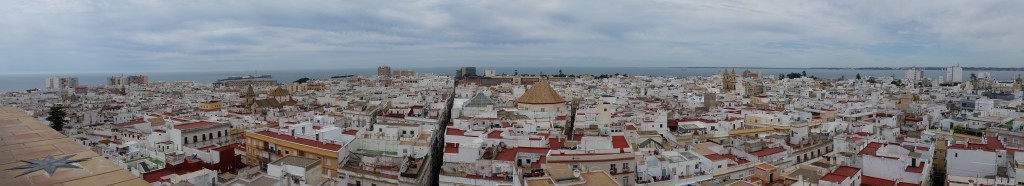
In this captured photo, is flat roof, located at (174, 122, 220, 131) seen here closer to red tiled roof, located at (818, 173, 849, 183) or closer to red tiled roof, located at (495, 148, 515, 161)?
red tiled roof, located at (495, 148, 515, 161)

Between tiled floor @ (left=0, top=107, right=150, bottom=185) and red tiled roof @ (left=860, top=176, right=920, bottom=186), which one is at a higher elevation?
tiled floor @ (left=0, top=107, right=150, bottom=185)

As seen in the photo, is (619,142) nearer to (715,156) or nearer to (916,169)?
(715,156)

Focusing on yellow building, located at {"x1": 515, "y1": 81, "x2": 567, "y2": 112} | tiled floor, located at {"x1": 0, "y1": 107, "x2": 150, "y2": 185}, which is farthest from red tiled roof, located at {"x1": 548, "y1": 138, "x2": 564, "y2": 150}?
tiled floor, located at {"x1": 0, "y1": 107, "x2": 150, "y2": 185}

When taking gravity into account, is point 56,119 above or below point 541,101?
below

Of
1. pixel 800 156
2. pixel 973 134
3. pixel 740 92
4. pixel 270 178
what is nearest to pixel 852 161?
pixel 800 156

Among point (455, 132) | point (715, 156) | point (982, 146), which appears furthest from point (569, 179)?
point (982, 146)

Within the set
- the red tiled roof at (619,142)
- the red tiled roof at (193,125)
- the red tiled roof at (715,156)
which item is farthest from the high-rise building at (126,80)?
the red tiled roof at (715,156)
